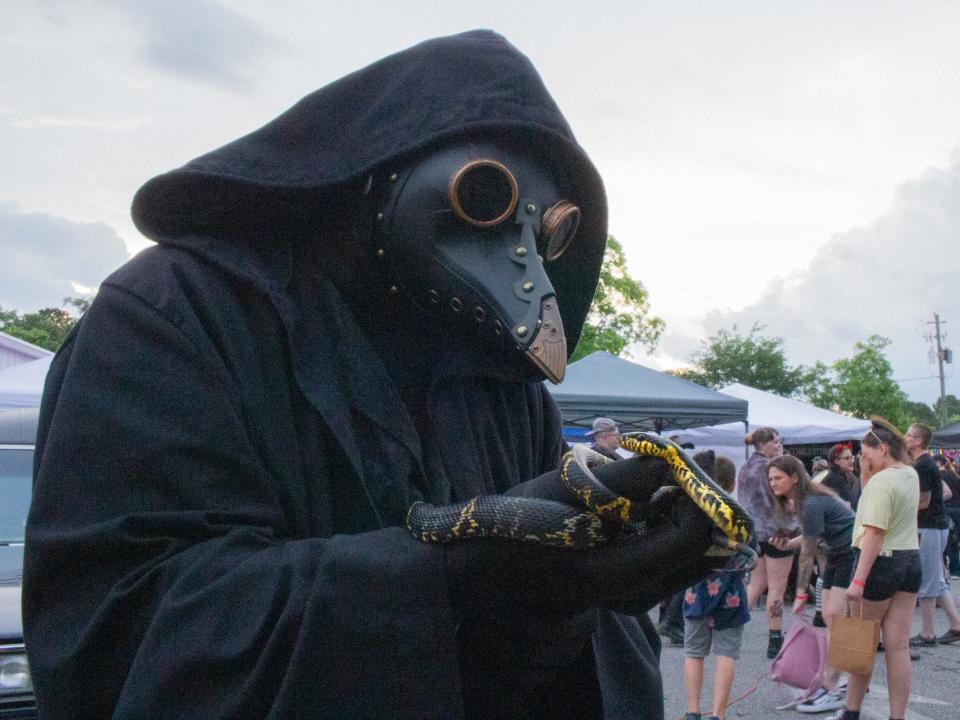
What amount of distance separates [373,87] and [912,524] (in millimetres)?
6085

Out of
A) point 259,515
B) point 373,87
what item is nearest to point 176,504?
point 259,515

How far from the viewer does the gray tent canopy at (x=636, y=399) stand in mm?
11234

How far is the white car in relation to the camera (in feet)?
12.6

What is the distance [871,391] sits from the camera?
54.1 meters

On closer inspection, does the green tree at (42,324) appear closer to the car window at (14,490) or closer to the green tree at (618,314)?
the green tree at (618,314)

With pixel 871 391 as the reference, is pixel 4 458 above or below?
above

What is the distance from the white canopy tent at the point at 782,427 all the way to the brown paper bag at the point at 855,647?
9.75 meters

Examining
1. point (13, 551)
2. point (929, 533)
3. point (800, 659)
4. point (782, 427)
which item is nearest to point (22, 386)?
point (13, 551)


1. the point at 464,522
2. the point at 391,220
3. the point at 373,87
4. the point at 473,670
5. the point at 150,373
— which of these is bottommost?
the point at 473,670

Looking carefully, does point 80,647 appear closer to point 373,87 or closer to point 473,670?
point 473,670

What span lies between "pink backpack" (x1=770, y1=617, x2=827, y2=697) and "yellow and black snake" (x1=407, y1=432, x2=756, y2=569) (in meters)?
5.94

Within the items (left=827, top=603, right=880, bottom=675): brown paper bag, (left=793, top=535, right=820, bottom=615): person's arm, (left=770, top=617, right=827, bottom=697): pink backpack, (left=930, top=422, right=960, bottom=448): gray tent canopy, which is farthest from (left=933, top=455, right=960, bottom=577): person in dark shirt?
(left=930, top=422, right=960, bottom=448): gray tent canopy

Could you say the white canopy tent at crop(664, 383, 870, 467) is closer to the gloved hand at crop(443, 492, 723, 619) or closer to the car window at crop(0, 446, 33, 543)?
the car window at crop(0, 446, 33, 543)

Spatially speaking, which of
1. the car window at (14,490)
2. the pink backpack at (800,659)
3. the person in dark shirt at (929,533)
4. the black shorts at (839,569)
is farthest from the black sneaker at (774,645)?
the car window at (14,490)
